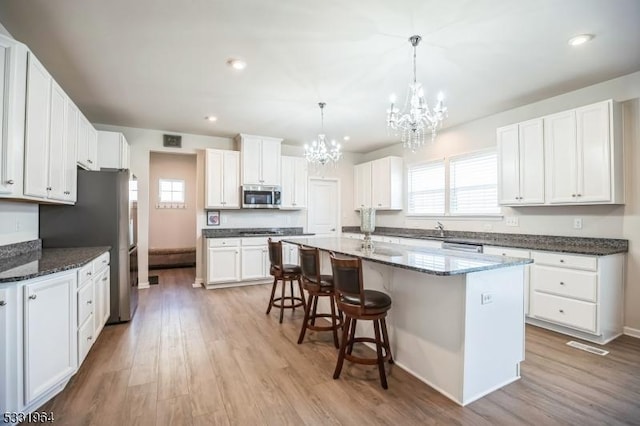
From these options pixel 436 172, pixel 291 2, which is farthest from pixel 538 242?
pixel 291 2

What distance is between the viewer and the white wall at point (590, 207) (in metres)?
3.16

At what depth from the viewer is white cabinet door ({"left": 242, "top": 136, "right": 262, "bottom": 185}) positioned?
218 inches

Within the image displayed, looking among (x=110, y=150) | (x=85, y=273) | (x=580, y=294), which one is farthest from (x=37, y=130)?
(x=580, y=294)

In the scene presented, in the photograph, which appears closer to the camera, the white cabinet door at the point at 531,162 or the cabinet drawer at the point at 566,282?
the cabinet drawer at the point at 566,282

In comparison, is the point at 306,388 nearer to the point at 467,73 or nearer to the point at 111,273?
the point at 111,273

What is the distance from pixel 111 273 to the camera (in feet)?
11.2

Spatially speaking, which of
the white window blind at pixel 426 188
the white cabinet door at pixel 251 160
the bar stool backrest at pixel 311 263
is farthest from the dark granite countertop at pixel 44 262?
the white window blind at pixel 426 188

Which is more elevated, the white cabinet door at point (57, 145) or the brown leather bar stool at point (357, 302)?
the white cabinet door at point (57, 145)

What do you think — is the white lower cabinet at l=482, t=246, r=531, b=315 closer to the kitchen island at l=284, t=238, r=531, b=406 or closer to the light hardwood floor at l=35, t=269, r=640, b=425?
the light hardwood floor at l=35, t=269, r=640, b=425

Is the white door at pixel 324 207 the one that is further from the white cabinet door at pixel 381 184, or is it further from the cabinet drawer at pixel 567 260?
the cabinet drawer at pixel 567 260

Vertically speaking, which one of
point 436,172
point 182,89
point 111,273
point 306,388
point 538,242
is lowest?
point 306,388

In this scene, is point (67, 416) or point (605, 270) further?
point (605, 270)

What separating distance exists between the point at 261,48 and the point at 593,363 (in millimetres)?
3918

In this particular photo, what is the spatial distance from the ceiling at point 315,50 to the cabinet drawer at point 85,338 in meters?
2.37
